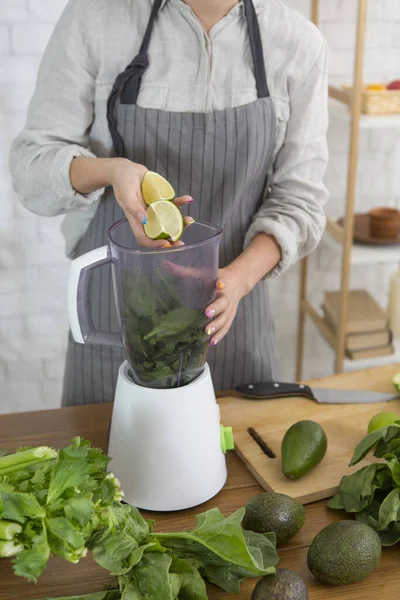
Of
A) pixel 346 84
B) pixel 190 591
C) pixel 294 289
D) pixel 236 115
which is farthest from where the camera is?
pixel 294 289

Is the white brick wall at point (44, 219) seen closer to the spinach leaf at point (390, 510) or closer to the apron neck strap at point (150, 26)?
the apron neck strap at point (150, 26)

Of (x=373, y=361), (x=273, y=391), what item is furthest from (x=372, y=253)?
(x=273, y=391)

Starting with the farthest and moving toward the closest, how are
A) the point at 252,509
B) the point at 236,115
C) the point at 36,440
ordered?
the point at 236,115 → the point at 36,440 → the point at 252,509

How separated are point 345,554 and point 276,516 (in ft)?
0.32

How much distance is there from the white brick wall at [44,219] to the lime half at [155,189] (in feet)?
3.67

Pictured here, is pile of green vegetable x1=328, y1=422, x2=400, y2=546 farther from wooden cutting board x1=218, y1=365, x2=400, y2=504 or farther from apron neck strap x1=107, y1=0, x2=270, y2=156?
apron neck strap x1=107, y1=0, x2=270, y2=156

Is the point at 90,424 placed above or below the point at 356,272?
above

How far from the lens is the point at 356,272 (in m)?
2.53

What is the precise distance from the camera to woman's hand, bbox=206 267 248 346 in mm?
1076

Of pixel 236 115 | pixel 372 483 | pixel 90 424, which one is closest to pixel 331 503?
pixel 372 483

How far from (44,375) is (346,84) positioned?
1.25 m

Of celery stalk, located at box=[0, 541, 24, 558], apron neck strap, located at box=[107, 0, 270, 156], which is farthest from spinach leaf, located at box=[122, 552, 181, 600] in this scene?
apron neck strap, located at box=[107, 0, 270, 156]

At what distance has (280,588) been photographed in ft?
2.62

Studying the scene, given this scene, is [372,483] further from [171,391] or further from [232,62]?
[232,62]
